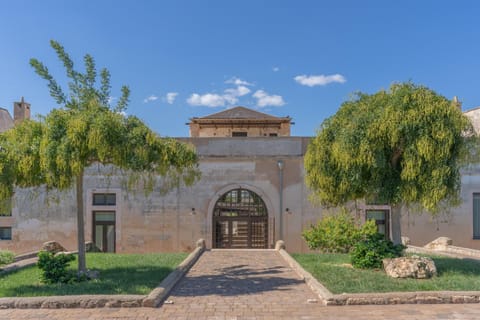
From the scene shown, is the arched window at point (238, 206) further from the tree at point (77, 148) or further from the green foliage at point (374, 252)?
the tree at point (77, 148)

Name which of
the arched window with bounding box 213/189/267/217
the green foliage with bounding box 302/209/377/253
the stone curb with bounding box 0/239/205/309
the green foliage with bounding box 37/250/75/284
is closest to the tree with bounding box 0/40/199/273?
the green foliage with bounding box 37/250/75/284

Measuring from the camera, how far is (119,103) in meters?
10.3

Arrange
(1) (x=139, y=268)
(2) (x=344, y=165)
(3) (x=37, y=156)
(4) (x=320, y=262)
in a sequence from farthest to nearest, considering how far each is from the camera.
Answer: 1. (4) (x=320, y=262)
2. (1) (x=139, y=268)
3. (2) (x=344, y=165)
4. (3) (x=37, y=156)

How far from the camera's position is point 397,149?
9984mm

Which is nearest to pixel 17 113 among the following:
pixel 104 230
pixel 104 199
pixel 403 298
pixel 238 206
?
pixel 104 199

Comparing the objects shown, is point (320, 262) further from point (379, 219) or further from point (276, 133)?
point (276, 133)

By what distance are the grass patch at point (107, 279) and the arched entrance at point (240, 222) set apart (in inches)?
211

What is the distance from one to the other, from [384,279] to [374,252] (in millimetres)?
1427

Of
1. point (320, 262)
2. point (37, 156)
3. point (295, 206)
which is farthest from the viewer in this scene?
point (295, 206)

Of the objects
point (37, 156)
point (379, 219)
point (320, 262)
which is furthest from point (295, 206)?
point (37, 156)

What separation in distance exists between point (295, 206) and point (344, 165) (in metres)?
8.11

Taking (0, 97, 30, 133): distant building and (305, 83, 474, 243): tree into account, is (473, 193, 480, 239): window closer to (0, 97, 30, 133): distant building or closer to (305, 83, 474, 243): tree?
(305, 83, 474, 243): tree

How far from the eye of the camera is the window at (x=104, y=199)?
708 inches

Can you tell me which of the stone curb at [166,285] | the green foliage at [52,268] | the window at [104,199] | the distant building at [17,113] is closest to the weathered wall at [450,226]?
the stone curb at [166,285]
